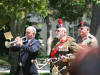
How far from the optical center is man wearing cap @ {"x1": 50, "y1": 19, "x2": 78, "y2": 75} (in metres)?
6.41

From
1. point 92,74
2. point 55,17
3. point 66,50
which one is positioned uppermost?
point 92,74

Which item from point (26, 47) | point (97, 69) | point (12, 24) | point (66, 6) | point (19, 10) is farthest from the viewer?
point (66, 6)

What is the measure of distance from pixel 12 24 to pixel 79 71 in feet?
37.6

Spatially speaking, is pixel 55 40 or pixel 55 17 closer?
pixel 55 40

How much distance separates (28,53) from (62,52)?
0.69 m

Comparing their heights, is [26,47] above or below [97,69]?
below

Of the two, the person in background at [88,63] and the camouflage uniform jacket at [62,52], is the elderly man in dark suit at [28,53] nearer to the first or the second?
the camouflage uniform jacket at [62,52]

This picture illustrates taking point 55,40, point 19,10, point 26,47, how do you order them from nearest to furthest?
1. point 26,47
2. point 55,40
3. point 19,10

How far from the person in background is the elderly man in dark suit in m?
4.65

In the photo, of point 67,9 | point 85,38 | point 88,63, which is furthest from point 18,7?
point 67,9

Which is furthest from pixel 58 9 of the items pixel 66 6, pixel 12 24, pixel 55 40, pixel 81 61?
pixel 81 61

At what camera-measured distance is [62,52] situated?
6.50m

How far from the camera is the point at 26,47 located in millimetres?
6141

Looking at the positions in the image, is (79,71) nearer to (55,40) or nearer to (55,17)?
(55,40)
